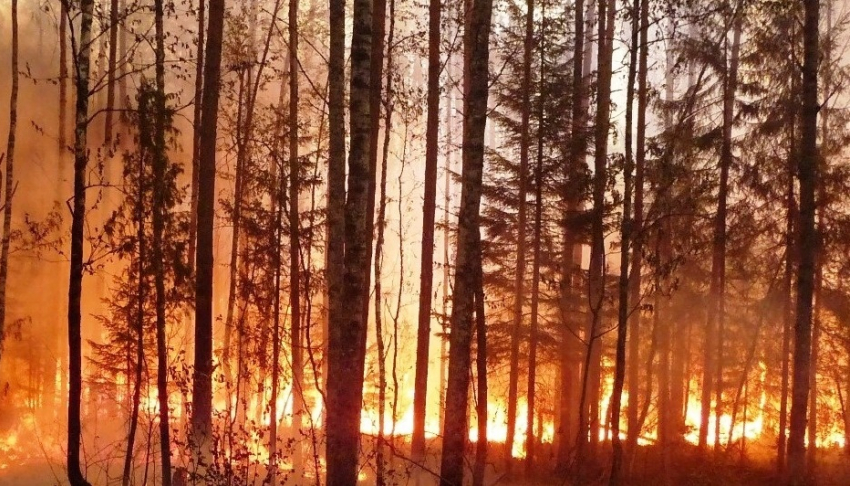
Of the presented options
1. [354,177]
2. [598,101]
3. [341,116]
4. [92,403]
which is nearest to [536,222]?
[598,101]

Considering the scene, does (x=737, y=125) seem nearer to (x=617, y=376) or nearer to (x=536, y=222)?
(x=536, y=222)

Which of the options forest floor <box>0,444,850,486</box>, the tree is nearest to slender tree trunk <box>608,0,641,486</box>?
the tree

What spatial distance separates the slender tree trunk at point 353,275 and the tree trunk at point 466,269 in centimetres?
149

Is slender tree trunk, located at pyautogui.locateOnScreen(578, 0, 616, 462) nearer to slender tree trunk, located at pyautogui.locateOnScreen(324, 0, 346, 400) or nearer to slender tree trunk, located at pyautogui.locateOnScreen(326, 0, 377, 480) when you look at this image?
slender tree trunk, located at pyautogui.locateOnScreen(324, 0, 346, 400)

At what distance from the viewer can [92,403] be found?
20.5 meters

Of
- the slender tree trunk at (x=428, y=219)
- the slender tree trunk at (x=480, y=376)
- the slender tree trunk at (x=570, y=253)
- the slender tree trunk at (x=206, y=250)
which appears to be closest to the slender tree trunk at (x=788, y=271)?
the slender tree trunk at (x=570, y=253)

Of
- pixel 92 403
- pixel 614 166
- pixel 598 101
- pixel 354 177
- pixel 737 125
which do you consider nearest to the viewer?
pixel 354 177

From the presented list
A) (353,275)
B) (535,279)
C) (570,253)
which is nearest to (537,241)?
(535,279)

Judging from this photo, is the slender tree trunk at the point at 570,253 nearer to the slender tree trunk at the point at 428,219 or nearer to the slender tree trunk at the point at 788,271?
the slender tree trunk at the point at 428,219

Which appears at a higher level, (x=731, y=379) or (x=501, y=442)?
(x=731, y=379)

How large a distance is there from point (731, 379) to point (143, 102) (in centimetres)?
1817

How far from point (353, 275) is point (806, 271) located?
29.0 feet

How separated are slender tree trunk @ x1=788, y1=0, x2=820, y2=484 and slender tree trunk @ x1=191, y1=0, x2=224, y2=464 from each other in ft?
36.4

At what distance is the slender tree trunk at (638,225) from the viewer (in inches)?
460
